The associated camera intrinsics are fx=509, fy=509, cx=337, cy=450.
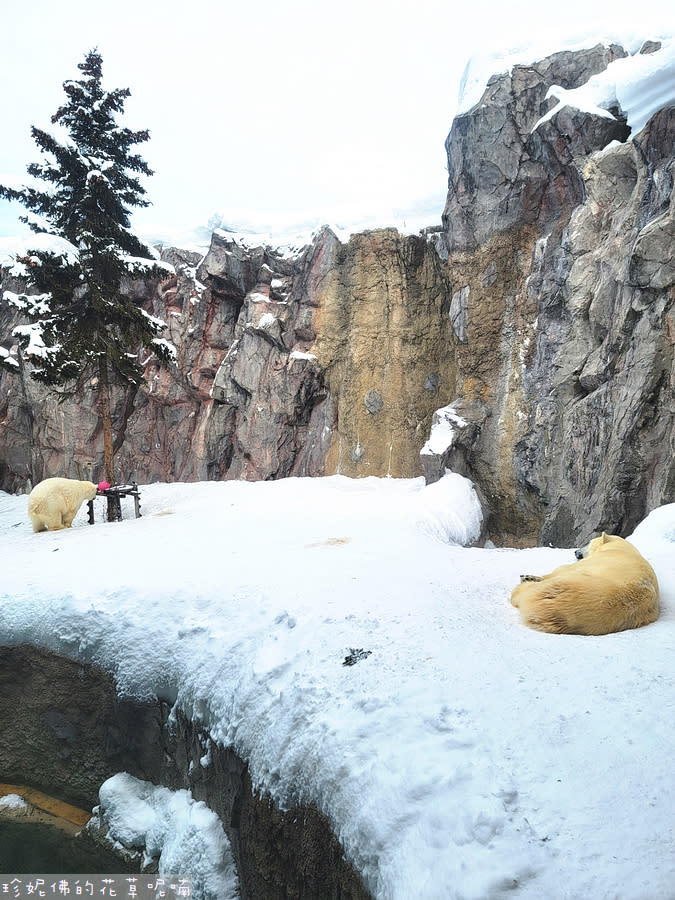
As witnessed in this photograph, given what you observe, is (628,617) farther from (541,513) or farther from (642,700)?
(541,513)

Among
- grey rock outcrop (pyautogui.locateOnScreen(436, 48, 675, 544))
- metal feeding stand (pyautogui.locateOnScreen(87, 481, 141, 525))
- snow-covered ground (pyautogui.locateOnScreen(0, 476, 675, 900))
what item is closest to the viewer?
snow-covered ground (pyautogui.locateOnScreen(0, 476, 675, 900))

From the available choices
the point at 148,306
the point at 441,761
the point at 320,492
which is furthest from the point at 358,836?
the point at 148,306

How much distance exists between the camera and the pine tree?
11539 mm

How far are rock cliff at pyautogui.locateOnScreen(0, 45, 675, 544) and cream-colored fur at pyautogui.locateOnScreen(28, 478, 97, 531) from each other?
8.09 meters

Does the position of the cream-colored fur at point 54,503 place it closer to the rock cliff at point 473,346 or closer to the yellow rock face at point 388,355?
the rock cliff at point 473,346

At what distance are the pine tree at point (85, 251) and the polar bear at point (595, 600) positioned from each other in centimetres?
1056

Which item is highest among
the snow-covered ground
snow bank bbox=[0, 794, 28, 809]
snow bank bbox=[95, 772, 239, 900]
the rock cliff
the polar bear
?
the rock cliff

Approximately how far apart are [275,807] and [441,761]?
1230 millimetres

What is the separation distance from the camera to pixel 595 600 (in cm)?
372

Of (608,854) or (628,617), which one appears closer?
(608,854)

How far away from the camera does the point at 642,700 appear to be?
286cm

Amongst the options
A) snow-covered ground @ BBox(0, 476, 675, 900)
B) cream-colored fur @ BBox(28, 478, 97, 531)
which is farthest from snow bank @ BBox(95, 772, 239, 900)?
cream-colored fur @ BBox(28, 478, 97, 531)

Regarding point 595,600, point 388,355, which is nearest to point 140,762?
point 595,600

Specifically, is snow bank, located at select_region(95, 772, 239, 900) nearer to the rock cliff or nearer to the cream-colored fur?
the cream-colored fur
